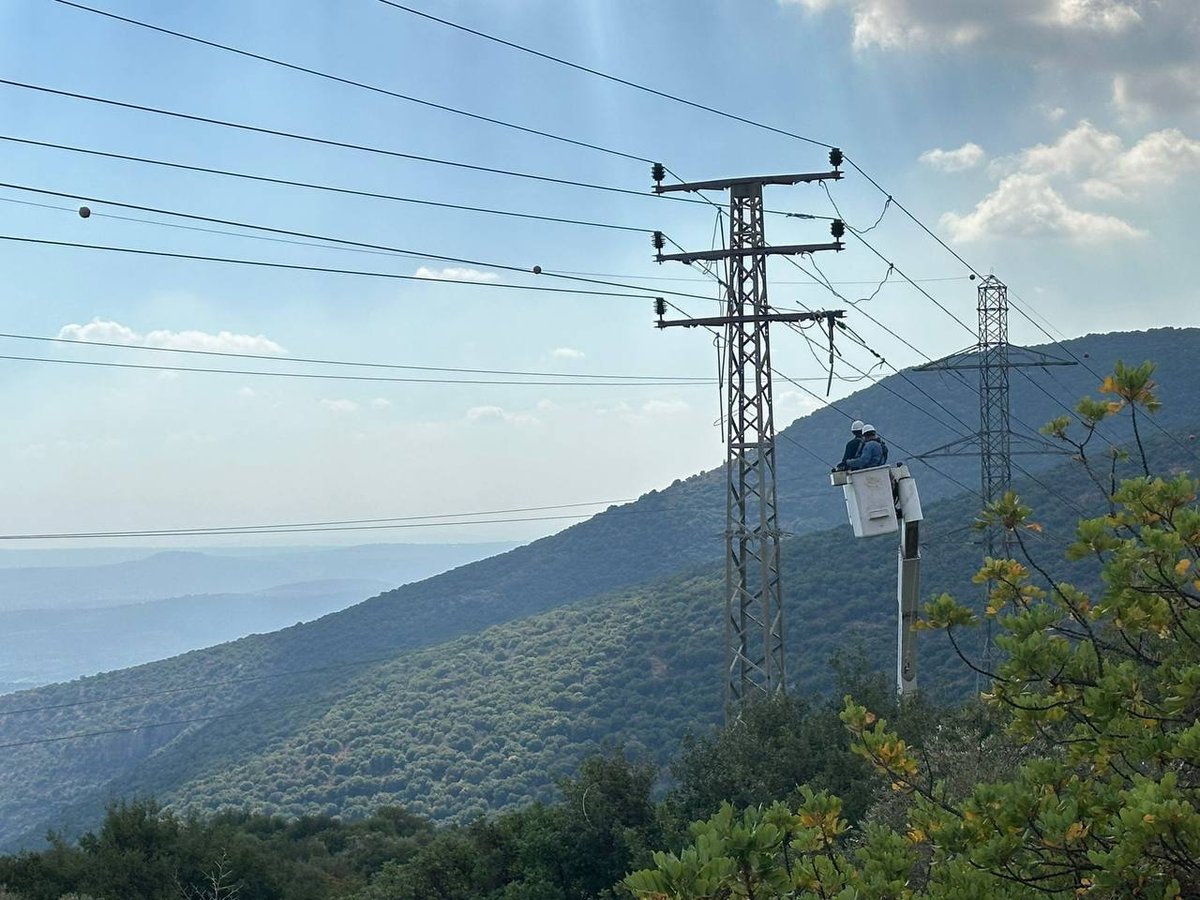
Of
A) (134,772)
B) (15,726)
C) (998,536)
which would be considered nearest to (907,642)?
(998,536)

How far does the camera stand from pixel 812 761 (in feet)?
66.8

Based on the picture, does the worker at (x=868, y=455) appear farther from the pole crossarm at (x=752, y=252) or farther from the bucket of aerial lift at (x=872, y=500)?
the pole crossarm at (x=752, y=252)

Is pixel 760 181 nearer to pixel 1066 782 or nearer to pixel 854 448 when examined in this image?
pixel 854 448

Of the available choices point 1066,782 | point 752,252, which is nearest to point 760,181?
point 752,252

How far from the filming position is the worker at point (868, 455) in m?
17.3

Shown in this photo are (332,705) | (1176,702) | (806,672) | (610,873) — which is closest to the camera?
(1176,702)

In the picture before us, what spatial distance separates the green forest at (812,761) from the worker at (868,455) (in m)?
1.57

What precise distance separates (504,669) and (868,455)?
66.6 meters

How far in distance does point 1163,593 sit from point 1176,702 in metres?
0.83

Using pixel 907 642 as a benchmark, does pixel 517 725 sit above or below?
below

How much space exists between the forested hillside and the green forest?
1.23 feet

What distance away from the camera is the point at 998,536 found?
38.2 meters

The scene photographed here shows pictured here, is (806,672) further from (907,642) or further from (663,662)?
(907,642)

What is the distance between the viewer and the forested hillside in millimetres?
61094
